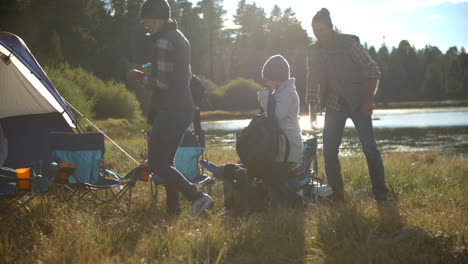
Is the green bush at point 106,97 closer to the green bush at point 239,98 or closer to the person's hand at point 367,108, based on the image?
the green bush at point 239,98

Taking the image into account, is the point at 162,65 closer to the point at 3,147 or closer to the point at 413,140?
the point at 3,147

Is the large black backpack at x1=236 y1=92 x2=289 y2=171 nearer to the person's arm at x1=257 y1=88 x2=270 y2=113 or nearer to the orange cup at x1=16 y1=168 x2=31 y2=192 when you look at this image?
the person's arm at x1=257 y1=88 x2=270 y2=113

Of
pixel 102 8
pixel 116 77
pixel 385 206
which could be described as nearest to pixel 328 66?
pixel 385 206

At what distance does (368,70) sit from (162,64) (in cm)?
181

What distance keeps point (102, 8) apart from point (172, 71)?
3886 centimetres

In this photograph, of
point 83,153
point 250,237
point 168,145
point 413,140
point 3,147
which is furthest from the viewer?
point 413,140

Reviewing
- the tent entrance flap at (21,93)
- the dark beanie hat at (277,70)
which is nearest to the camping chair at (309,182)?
the dark beanie hat at (277,70)

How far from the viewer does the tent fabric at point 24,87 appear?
19.5 feet

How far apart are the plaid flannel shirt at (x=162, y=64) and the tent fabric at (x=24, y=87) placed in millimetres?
2815

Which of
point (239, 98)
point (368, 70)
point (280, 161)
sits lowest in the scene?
point (280, 161)

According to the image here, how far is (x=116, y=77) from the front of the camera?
36.3m

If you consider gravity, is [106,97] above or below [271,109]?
above

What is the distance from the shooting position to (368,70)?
4.25 meters

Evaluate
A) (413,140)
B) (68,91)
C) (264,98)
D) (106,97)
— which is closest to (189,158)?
(264,98)
